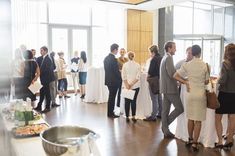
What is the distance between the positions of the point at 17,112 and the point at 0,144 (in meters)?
1.26

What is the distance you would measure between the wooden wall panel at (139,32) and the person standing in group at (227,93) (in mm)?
6359

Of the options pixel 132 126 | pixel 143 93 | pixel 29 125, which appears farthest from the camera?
pixel 143 93

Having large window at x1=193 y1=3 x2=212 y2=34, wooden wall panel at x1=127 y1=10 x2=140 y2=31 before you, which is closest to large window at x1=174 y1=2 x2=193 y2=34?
large window at x1=193 y1=3 x2=212 y2=34

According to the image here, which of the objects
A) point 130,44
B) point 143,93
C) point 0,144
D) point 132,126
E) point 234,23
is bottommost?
point 132,126

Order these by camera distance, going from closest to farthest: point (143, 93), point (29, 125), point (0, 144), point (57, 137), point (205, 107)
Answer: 1. point (0, 144)
2. point (57, 137)
3. point (29, 125)
4. point (205, 107)
5. point (143, 93)

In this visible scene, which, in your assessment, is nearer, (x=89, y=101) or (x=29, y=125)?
(x=29, y=125)

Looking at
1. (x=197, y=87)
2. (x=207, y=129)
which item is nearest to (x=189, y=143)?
(x=207, y=129)

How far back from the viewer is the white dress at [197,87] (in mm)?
3432

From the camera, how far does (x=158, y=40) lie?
1039cm

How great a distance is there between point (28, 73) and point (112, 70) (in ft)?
5.39

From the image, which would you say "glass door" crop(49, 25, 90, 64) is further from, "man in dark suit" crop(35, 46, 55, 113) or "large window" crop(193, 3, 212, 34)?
"large window" crop(193, 3, 212, 34)

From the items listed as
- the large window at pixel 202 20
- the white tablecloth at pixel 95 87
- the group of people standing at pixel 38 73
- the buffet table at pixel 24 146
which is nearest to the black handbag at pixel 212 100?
the buffet table at pixel 24 146

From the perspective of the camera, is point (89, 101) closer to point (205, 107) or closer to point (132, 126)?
point (132, 126)

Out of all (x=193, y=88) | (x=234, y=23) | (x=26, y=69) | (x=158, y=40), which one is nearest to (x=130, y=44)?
(x=158, y=40)
